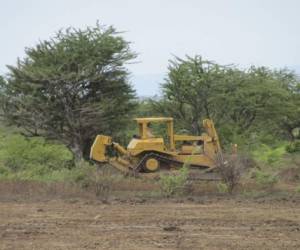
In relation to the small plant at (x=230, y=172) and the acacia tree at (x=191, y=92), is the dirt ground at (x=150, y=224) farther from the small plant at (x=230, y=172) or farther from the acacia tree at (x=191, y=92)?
the acacia tree at (x=191, y=92)

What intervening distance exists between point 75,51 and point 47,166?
5792mm

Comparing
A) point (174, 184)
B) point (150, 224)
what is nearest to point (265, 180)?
point (174, 184)

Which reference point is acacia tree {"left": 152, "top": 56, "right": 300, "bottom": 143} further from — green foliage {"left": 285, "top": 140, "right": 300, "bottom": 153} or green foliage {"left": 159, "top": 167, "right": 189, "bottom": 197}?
green foliage {"left": 159, "top": 167, "right": 189, "bottom": 197}

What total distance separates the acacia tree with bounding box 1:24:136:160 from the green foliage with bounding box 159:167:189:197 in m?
7.90

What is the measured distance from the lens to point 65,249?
809 centimetres

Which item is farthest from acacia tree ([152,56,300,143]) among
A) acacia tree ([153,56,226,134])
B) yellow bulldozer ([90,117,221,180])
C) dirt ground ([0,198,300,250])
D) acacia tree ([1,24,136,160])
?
dirt ground ([0,198,300,250])

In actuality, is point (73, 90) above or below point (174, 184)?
above

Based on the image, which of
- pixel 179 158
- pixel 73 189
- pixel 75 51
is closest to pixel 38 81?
pixel 75 51

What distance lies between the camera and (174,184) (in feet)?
44.2

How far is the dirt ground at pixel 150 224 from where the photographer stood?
845 centimetres

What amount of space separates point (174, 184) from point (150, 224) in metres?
3.60

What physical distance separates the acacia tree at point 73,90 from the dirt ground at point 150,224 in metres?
8.85

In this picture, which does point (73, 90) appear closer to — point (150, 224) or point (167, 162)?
point (167, 162)

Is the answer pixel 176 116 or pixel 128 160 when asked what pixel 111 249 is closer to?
pixel 128 160
